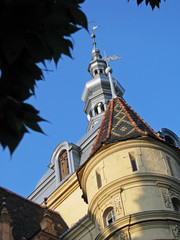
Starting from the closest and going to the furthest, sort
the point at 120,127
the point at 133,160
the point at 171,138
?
the point at 133,160 < the point at 120,127 < the point at 171,138

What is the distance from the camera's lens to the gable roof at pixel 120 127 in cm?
1822

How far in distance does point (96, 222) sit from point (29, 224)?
185 inches

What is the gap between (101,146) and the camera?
59.2ft

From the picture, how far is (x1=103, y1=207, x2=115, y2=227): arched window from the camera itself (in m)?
16.0

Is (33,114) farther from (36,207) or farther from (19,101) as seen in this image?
(36,207)

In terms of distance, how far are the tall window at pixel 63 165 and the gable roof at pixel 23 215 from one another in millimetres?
4363

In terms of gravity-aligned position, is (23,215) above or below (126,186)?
above

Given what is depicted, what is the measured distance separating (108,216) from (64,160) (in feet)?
42.2

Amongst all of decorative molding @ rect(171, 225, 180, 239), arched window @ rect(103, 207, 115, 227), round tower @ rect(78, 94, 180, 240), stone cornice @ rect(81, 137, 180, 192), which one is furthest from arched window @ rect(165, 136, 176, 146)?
decorative molding @ rect(171, 225, 180, 239)

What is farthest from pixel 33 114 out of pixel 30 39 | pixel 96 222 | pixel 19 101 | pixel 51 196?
pixel 51 196

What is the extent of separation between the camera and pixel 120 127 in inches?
758

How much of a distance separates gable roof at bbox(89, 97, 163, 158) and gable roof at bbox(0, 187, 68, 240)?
4529 mm

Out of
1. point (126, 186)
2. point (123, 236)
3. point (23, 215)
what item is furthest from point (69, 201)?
point (123, 236)

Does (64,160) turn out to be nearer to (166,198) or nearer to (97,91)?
(166,198)
